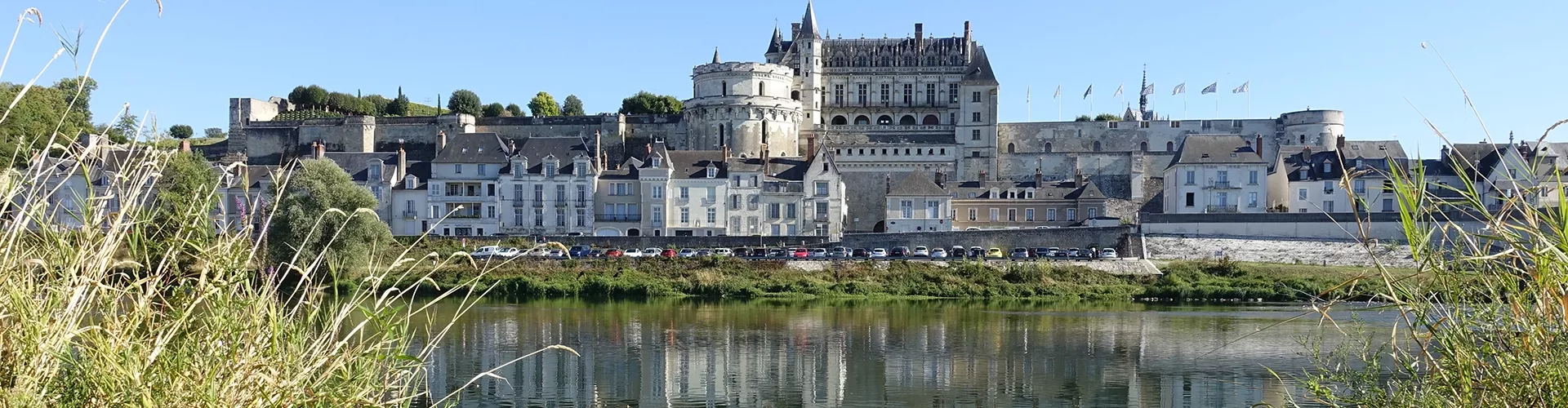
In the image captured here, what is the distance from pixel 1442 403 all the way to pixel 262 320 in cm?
482

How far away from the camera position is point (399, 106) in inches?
2611

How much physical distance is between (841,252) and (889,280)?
13.6 ft

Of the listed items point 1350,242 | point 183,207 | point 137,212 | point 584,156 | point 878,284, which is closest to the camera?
point 137,212

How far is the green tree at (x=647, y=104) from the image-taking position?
6475cm

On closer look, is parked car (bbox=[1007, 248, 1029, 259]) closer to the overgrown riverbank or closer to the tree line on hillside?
the overgrown riverbank

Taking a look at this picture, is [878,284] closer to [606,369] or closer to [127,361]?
[606,369]

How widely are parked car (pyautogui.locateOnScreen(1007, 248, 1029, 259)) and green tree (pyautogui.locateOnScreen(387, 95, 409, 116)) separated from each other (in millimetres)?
38736

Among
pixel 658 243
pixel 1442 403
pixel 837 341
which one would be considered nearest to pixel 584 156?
pixel 658 243

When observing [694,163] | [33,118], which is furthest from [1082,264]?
[33,118]

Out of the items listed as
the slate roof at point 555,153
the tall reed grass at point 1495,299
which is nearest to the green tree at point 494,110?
the slate roof at point 555,153

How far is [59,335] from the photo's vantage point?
4016 mm

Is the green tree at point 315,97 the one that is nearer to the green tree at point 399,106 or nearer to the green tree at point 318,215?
the green tree at point 399,106

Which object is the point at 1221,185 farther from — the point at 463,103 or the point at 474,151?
the point at 463,103

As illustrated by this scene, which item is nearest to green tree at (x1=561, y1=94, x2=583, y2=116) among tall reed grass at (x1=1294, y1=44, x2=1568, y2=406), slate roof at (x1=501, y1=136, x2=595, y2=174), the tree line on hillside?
the tree line on hillside
